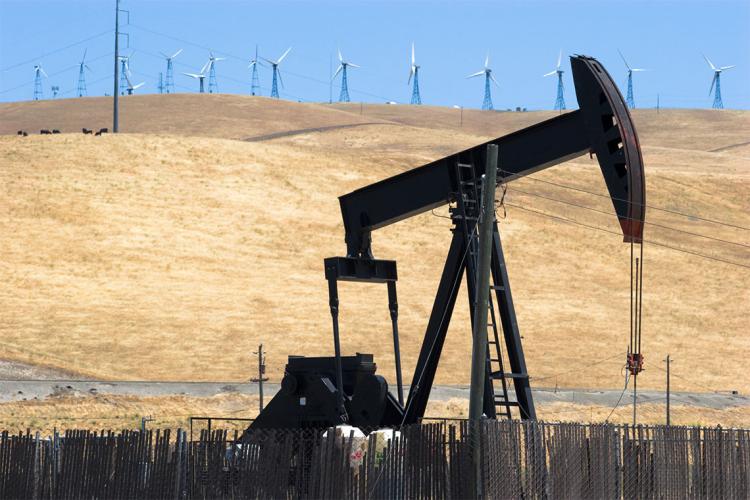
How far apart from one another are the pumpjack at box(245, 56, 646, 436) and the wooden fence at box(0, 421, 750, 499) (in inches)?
99.1

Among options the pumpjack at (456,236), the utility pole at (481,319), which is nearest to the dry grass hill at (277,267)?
the pumpjack at (456,236)

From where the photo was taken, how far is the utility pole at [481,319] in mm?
16531

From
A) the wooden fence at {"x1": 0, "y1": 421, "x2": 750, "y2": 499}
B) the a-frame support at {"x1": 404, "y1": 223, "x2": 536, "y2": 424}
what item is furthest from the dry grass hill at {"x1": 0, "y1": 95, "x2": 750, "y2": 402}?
the wooden fence at {"x1": 0, "y1": 421, "x2": 750, "y2": 499}

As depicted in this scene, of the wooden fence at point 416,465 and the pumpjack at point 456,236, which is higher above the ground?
the pumpjack at point 456,236

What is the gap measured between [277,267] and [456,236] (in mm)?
53498

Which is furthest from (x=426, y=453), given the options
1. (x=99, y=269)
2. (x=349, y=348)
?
(x=99, y=269)

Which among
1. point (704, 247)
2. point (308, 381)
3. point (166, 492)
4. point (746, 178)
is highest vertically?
point (746, 178)

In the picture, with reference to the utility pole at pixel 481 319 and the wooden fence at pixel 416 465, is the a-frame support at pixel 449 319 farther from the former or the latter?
the utility pole at pixel 481 319

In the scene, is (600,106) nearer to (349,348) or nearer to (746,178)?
(349,348)

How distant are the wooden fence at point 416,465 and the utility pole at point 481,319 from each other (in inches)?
4.6

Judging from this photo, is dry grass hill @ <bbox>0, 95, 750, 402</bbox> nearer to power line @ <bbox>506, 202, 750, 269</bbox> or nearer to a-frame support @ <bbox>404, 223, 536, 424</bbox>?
power line @ <bbox>506, 202, 750, 269</bbox>

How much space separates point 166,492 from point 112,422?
67.4ft

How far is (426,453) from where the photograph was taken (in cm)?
Answer: 1750

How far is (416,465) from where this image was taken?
690 inches
